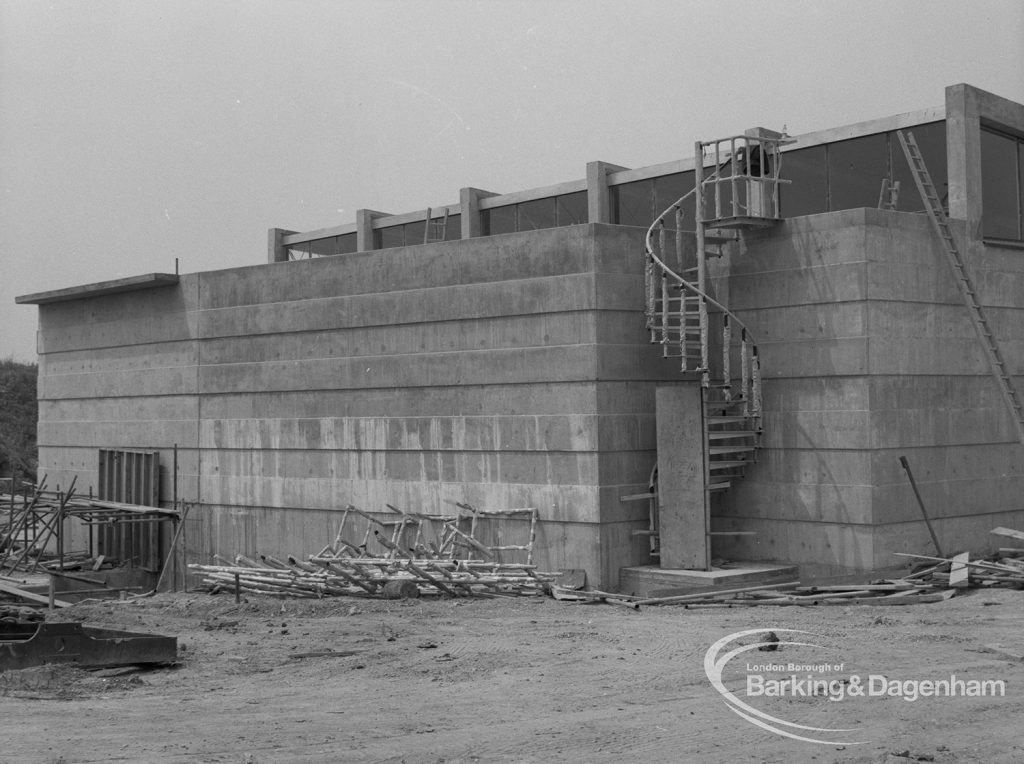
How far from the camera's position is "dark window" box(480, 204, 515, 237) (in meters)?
31.3

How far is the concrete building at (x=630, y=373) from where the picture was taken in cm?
1738

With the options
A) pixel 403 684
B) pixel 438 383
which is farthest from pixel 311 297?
pixel 403 684

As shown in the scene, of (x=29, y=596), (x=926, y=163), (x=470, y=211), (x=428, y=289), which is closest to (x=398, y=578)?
(x=428, y=289)

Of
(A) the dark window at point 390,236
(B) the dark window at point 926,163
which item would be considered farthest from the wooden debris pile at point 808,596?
(A) the dark window at point 390,236

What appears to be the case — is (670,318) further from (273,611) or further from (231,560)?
(231,560)

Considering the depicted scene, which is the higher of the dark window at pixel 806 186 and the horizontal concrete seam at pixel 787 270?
the dark window at pixel 806 186

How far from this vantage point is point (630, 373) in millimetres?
18234

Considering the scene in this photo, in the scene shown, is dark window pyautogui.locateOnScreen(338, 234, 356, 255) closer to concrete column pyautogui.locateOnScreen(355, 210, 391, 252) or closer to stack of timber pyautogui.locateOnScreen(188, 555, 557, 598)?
concrete column pyautogui.locateOnScreen(355, 210, 391, 252)

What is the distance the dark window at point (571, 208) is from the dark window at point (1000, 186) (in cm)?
1144

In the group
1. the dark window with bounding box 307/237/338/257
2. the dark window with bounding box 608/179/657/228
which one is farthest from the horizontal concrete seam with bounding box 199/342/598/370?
the dark window with bounding box 307/237/338/257

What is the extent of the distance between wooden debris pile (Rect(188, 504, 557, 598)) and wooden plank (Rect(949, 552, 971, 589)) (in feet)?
18.8

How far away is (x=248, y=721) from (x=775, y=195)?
11707 mm

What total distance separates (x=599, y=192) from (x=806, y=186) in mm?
7081

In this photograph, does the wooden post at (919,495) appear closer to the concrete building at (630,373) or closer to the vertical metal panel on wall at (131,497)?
the concrete building at (630,373)
